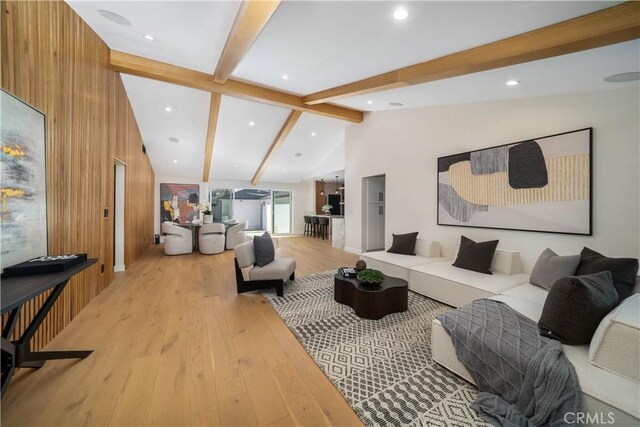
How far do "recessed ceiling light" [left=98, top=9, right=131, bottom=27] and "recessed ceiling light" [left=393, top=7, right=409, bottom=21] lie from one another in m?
2.90

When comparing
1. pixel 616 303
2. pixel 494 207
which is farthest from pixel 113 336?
pixel 494 207

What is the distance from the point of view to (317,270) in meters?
4.61

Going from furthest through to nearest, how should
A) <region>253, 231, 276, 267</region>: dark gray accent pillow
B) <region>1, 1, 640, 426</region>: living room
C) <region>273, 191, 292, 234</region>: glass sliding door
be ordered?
<region>273, 191, 292, 234</region>: glass sliding door < <region>253, 231, 276, 267</region>: dark gray accent pillow < <region>1, 1, 640, 426</region>: living room

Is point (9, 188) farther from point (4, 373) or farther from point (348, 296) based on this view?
point (348, 296)

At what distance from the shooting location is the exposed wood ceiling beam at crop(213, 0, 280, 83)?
2.00 m

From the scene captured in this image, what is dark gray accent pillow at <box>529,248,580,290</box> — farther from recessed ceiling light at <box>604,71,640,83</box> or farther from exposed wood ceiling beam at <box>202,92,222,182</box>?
exposed wood ceiling beam at <box>202,92,222,182</box>

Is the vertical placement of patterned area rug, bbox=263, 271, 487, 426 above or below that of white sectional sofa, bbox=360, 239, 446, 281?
below

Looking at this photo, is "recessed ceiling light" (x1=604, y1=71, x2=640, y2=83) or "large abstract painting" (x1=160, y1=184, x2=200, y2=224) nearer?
"recessed ceiling light" (x1=604, y1=71, x2=640, y2=83)

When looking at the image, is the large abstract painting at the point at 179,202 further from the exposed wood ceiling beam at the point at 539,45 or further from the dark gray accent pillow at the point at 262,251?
the exposed wood ceiling beam at the point at 539,45

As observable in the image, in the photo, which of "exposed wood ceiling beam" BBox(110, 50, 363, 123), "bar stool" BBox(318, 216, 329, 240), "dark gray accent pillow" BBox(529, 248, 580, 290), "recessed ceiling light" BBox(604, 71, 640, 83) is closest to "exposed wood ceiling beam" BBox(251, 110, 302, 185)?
"exposed wood ceiling beam" BBox(110, 50, 363, 123)

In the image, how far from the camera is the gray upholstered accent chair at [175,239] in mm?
5973

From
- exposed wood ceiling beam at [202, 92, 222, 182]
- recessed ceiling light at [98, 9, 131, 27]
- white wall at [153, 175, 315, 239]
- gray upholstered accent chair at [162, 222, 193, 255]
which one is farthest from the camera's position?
white wall at [153, 175, 315, 239]

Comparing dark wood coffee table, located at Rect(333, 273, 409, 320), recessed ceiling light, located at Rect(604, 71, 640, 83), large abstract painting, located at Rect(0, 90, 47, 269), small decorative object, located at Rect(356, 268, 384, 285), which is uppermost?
recessed ceiling light, located at Rect(604, 71, 640, 83)

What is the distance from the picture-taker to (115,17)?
2604 millimetres
